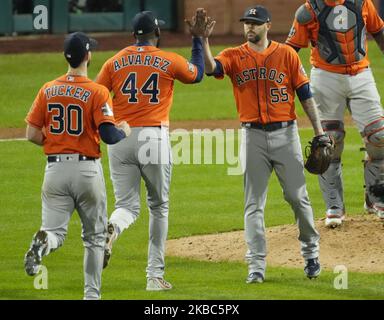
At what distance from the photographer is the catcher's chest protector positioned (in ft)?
38.1

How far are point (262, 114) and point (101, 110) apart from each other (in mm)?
1640

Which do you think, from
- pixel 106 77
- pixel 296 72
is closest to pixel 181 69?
pixel 106 77

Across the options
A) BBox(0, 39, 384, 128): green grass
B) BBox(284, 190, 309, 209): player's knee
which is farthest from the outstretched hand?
BBox(0, 39, 384, 128): green grass

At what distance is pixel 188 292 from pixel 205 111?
13397 millimetres

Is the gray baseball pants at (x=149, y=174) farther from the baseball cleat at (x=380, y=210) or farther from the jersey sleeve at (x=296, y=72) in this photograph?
the baseball cleat at (x=380, y=210)

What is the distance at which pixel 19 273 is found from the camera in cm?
1083

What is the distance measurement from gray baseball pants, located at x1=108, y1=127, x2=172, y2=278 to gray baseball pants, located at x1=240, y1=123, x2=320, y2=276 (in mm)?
686

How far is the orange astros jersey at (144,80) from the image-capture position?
9977 millimetres

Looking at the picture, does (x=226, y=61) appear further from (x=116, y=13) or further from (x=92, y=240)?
(x=116, y=13)

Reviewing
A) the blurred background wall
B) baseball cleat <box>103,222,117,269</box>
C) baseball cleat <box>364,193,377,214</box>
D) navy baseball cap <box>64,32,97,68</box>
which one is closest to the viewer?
navy baseball cap <box>64,32,97,68</box>

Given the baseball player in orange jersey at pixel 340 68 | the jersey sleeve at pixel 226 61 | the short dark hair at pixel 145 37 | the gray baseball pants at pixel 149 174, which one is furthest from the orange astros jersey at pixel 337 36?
the gray baseball pants at pixel 149 174

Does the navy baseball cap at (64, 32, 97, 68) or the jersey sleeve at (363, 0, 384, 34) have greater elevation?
the jersey sleeve at (363, 0, 384, 34)

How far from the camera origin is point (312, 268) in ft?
34.1

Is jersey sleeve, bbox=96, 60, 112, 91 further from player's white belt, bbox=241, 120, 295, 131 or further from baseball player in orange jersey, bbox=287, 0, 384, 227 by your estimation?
baseball player in orange jersey, bbox=287, 0, 384, 227
